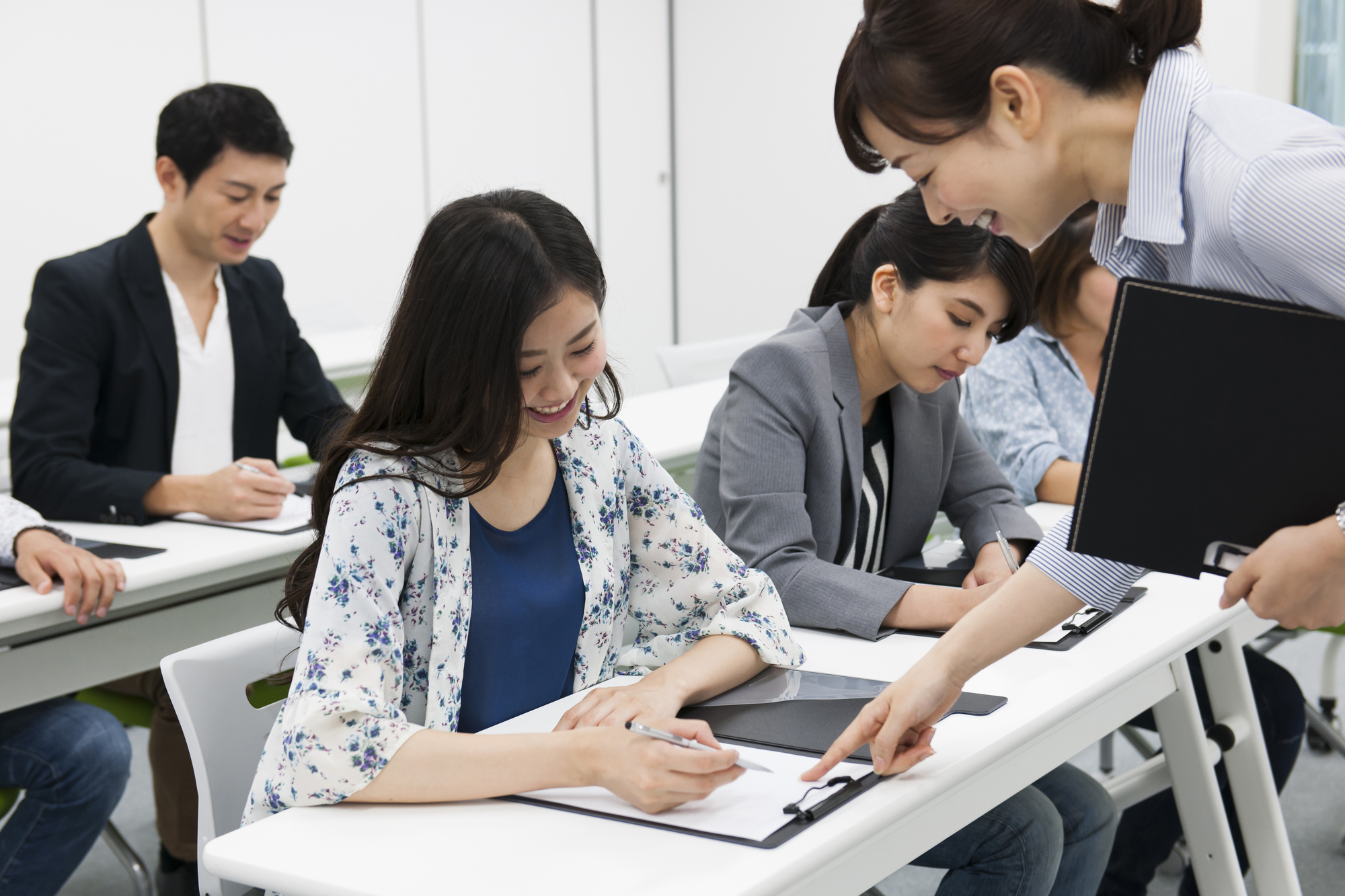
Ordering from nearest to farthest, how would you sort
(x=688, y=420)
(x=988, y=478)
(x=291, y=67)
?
1. (x=988, y=478)
2. (x=688, y=420)
3. (x=291, y=67)

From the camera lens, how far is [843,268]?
189cm

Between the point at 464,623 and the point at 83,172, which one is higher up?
the point at 83,172

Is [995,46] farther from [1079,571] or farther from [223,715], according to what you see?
[223,715]

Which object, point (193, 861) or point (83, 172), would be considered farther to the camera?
point (83, 172)

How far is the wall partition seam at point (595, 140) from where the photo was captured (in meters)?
5.74

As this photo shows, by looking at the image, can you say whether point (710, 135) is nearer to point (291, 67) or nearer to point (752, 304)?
point (752, 304)

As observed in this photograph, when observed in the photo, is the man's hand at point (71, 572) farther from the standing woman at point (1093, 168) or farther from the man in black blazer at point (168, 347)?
the standing woman at point (1093, 168)

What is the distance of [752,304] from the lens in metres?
6.21

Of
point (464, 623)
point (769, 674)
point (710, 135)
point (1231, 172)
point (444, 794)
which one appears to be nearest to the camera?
point (1231, 172)

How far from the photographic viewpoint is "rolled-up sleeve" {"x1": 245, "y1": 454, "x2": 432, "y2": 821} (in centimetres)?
106

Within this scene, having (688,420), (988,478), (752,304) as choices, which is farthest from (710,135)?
(988,478)

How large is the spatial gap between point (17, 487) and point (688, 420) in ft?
4.44

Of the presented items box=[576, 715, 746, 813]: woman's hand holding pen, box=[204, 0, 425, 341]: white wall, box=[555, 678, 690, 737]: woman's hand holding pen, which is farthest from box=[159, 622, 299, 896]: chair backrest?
box=[204, 0, 425, 341]: white wall

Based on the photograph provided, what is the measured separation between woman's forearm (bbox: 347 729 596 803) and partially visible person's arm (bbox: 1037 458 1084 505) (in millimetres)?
1387
